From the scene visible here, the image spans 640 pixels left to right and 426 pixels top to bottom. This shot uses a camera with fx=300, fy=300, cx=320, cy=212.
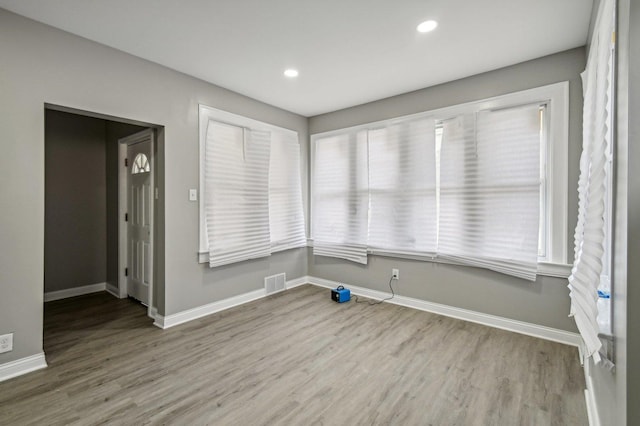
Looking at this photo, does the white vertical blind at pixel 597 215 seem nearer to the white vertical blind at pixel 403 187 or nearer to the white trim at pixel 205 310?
the white vertical blind at pixel 403 187

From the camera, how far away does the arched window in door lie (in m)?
3.73

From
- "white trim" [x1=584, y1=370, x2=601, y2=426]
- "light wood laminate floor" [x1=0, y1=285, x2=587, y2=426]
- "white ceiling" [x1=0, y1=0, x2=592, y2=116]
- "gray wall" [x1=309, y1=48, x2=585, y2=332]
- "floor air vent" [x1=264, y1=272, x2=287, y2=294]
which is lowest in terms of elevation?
"light wood laminate floor" [x1=0, y1=285, x2=587, y2=426]

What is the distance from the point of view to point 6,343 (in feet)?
7.03

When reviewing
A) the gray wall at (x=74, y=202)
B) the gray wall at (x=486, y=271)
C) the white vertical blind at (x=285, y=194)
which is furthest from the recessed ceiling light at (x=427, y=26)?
the gray wall at (x=74, y=202)

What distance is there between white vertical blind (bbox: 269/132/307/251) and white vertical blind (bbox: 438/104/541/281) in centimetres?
206

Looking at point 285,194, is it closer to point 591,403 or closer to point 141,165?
point 141,165

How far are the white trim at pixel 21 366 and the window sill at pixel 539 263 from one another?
3.20 m

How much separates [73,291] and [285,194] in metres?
3.19

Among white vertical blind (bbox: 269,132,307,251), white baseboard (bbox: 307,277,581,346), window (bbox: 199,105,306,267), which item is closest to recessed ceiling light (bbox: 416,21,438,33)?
window (bbox: 199,105,306,267)

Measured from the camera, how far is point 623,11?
1.07m

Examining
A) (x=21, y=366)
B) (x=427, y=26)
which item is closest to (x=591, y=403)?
(x=427, y=26)

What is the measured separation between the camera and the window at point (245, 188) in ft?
11.1

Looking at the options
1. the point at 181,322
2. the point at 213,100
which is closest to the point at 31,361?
the point at 181,322

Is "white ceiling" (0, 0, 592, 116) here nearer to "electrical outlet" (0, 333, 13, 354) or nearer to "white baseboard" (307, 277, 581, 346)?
"electrical outlet" (0, 333, 13, 354)
